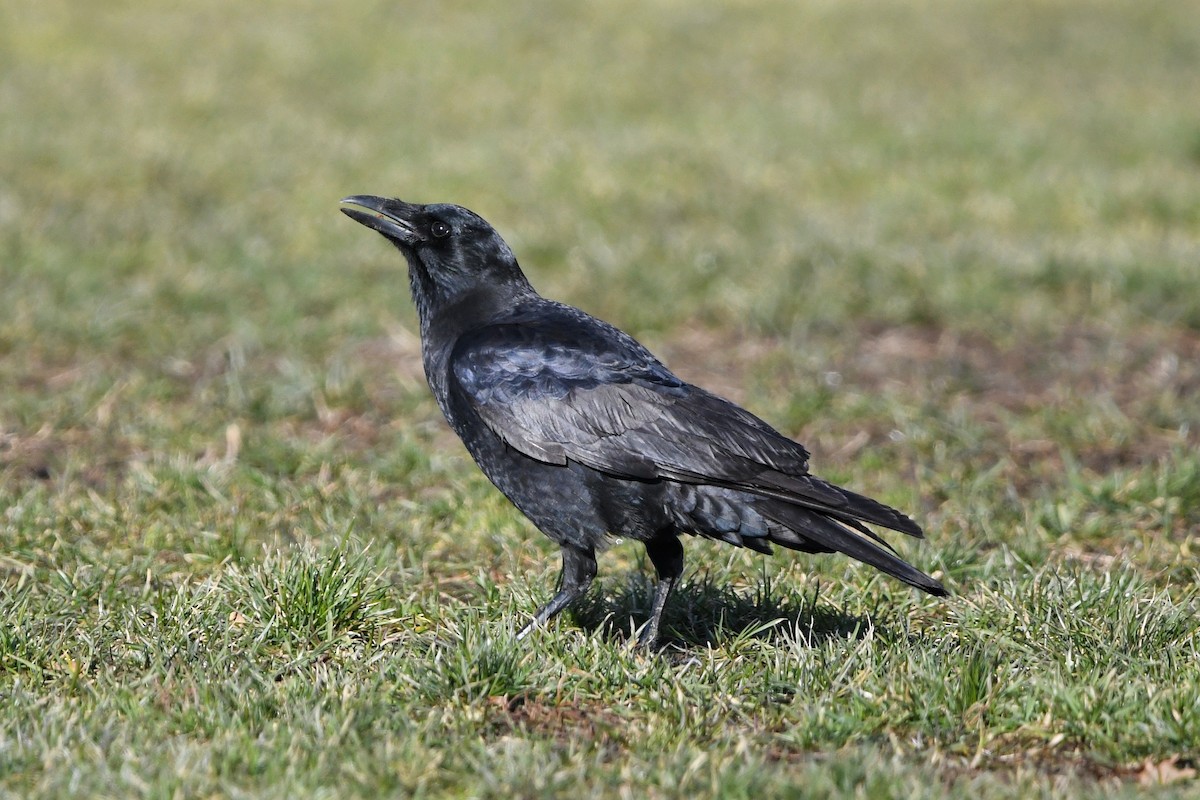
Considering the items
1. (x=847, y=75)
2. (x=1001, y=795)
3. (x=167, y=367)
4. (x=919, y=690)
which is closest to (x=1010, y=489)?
(x=919, y=690)

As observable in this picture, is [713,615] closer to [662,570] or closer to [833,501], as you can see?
[662,570]

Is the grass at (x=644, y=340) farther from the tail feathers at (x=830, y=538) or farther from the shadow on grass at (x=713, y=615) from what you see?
the tail feathers at (x=830, y=538)

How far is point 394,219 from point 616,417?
1.26 meters

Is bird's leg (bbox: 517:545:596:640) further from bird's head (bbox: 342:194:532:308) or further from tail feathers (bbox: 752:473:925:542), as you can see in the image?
bird's head (bbox: 342:194:532:308)

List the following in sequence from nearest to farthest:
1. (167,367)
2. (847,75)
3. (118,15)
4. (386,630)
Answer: (386,630) → (167,367) → (847,75) → (118,15)

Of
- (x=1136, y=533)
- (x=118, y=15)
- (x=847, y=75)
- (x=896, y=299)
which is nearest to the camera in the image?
(x=1136, y=533)

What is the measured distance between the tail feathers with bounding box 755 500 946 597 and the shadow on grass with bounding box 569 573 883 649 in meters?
0.34

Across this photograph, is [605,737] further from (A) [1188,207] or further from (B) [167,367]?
(A) [1188,207]

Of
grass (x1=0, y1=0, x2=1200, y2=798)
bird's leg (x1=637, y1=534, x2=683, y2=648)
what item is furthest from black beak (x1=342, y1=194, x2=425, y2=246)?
bird's leg (x1=637, y1=534, x2=683, y2=648)

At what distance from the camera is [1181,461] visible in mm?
6172

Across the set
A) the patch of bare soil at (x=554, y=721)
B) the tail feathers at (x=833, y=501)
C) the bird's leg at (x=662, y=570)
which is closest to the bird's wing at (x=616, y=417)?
the tail feathers at (x=833, y=501)

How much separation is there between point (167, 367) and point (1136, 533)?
16.6ft

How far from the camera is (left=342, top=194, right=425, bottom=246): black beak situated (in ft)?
16.8

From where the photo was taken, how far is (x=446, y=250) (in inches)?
200
